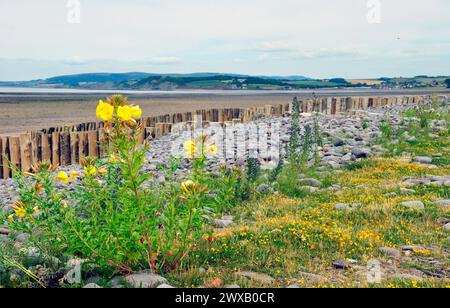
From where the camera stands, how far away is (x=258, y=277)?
4.08m

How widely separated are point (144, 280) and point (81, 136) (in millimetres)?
9213

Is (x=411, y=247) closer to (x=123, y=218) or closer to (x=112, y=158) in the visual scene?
(x=123, y=218)

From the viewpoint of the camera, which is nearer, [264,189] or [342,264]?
[342,264]

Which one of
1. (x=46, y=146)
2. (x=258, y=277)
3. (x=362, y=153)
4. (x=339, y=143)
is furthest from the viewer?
(x=339, y=143)

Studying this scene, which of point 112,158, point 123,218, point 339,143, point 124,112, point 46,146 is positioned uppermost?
point 124,112

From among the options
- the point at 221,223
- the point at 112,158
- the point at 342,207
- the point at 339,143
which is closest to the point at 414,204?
the point at 342,207

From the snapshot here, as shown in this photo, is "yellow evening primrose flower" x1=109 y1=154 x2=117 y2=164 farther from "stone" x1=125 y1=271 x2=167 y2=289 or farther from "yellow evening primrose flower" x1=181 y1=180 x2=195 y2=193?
"stone" x1=125 y1=271 x2=167 y2=289

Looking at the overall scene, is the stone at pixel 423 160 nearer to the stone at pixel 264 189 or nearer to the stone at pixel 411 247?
the stone at pixel 264 189

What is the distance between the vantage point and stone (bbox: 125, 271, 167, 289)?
3.79 m

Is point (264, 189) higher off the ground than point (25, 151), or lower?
lower

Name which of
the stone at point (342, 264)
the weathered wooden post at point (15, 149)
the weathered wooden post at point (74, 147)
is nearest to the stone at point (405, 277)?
the stone at point (342, 264)

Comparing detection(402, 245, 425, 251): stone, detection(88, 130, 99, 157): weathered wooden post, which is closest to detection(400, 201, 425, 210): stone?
detection(402, 245, 425, 251): stone

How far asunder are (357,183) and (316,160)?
1596mm
